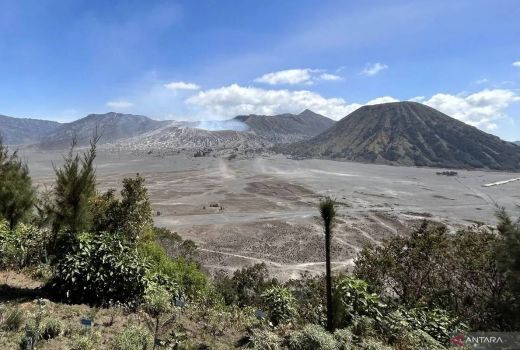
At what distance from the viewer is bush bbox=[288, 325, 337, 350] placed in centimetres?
821

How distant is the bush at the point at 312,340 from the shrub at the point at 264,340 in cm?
34

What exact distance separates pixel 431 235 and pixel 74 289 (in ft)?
57.3

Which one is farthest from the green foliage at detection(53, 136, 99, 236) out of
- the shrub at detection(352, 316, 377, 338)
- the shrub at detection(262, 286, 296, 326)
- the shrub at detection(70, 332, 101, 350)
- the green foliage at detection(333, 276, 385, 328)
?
the shrub at detection(352, 316, 377, 338)

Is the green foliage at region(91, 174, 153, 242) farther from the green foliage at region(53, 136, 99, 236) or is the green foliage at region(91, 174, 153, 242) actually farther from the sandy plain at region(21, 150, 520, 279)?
the sandy plain at region(21, 150, 520, 279)

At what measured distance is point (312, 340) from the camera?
8359 mm

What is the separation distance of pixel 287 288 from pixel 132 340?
8.91m

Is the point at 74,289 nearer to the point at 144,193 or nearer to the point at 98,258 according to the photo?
the point at 98,258

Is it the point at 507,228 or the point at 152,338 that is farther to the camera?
the point at 507,228

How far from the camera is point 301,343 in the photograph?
850cm

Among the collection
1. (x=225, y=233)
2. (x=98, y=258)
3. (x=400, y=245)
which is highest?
(x=98, y=258)

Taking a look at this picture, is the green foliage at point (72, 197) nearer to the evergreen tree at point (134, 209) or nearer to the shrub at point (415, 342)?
the evergreen tree at point (134, 209)

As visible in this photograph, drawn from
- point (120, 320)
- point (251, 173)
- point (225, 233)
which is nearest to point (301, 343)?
point (120, 320)

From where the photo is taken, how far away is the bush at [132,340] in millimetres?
7702

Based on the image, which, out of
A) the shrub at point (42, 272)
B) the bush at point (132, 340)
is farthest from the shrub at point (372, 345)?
the shrub at point (42, 272)
